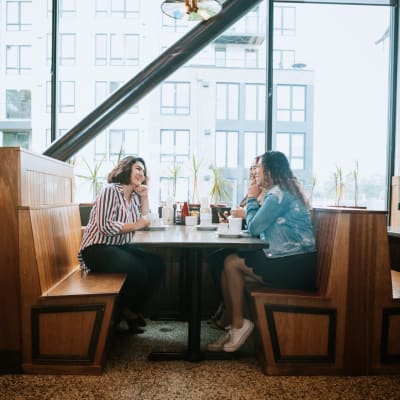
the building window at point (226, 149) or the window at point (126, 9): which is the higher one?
the window at point (126, 9)

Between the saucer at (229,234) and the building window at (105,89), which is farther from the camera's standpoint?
the building window at (105,89)

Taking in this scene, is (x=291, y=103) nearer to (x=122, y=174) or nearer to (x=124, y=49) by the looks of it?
(x=124, y=49)

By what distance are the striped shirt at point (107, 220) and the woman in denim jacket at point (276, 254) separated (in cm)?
74

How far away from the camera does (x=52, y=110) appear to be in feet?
13.5

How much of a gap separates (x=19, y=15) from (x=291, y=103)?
289 centimetres

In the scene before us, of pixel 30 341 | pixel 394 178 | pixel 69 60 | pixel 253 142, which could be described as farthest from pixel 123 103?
pixel 394 178

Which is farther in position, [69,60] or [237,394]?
[69,60]

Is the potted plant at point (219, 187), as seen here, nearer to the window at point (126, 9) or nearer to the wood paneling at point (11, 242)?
the window at point (126, 9)

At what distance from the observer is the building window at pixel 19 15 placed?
4207 millimetres

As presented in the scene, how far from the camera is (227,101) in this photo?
4105 mm

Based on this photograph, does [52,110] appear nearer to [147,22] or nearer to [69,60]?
[69,60]

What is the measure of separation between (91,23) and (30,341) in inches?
126

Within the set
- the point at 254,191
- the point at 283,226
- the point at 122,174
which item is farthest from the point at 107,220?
the point at 283,226

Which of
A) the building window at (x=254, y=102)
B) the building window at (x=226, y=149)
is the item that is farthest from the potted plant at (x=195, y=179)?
the building window at (x=254, y=102)
